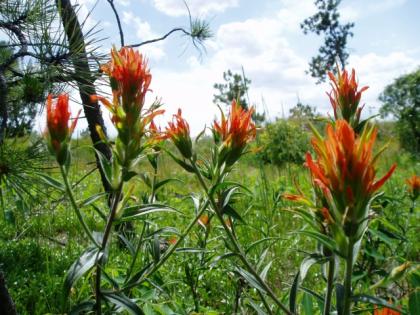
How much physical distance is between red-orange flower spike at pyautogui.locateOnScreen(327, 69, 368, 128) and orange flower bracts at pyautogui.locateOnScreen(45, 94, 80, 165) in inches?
22.2

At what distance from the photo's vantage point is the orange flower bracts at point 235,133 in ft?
3.34

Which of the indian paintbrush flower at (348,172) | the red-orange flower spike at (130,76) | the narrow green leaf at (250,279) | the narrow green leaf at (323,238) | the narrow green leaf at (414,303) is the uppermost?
the red-orange flower spike at (130,76)

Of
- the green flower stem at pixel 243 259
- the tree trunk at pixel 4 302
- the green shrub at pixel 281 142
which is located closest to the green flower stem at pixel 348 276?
the green flower stem at pixel 243 259

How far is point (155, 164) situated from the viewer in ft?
4.45

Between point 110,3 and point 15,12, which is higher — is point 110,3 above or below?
above

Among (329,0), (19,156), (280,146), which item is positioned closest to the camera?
(19,156)

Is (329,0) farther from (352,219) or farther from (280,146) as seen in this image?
(352,219)

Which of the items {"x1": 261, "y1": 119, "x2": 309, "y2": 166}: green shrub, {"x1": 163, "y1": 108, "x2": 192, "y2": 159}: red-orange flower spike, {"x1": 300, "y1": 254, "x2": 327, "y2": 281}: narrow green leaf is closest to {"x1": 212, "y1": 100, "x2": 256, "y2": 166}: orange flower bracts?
{"x1": 163, "y1": 108, "x2": 192, "y2": 159}: red-orange flower spike

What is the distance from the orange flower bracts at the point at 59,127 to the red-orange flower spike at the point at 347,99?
1.85ft

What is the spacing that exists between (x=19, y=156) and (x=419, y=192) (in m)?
1.75

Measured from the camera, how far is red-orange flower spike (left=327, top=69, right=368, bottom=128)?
0.98 meters

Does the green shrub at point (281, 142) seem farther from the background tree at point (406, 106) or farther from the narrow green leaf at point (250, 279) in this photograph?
the narrow green leaf at point (250, 279)

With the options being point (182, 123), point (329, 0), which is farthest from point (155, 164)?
point (329, 0)

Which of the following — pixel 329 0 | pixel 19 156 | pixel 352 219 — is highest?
pixel 329 0
